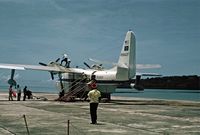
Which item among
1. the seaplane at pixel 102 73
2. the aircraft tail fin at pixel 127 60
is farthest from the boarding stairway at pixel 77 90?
the aircraft tail fin at pixel 127 60

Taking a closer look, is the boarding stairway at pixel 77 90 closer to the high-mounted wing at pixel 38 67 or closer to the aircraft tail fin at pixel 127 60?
the high-mounted wing at pixel 38 67

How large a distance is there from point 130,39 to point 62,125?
24646mm

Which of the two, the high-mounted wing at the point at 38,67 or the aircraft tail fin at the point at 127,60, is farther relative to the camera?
the high-mounted wing at the point at 38,67

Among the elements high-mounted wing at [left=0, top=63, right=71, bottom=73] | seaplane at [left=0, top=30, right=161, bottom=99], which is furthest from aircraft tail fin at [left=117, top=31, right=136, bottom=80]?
high-mounted wing at [left=0, top=63, right=71, bottom=73]

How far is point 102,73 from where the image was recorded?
40906mm

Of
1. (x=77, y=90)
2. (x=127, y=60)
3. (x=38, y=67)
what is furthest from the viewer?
(x=38, y=67)

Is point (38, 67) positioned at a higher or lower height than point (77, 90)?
higher

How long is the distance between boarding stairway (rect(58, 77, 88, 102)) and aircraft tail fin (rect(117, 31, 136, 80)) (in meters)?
5.23

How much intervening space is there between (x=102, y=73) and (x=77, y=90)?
3.80 meters

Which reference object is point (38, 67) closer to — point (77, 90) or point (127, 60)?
point (77, 90)

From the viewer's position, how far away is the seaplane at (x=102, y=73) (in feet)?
128

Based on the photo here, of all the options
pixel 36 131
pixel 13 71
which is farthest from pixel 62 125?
pixel 13 71

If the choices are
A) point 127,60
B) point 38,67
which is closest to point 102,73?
point 127,60

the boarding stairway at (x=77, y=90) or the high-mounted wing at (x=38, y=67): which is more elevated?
the high-mounted wing at (x=38, y=67)
